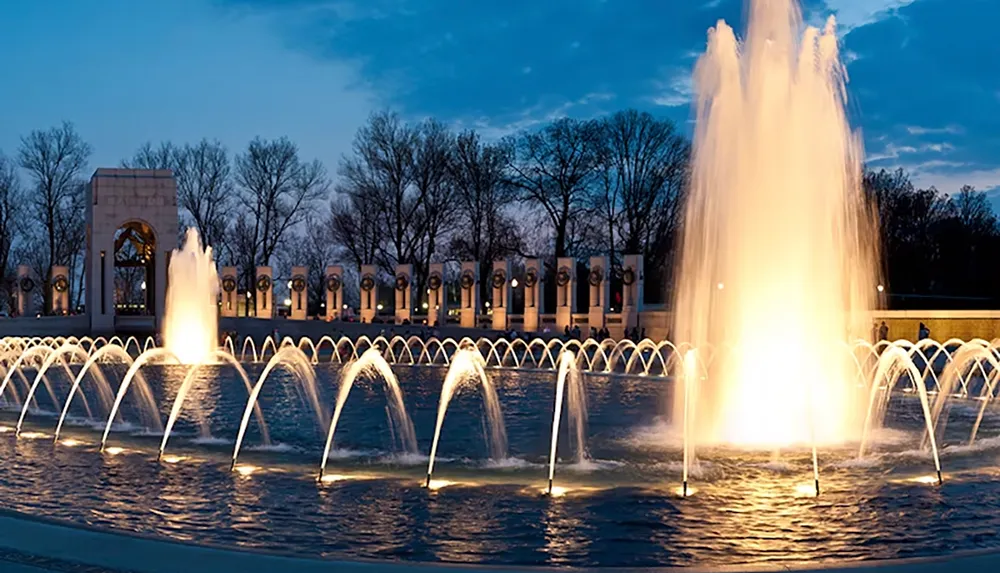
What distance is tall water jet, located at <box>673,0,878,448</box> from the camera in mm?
16344

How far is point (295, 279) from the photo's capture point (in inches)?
2285

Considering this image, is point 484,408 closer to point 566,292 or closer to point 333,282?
point 566,292

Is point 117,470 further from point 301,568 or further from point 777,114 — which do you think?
point 777,114

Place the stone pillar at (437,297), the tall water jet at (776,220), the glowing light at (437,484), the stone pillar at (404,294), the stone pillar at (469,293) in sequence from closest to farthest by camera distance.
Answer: the glowing light at (437,484), the tall water jet at (776,220), the stone pillar at (469,293), the stone pillar at (437,297), the stone pillar at (404,294)

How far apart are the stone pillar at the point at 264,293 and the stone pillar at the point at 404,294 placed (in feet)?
26.7

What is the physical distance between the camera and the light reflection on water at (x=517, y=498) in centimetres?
860

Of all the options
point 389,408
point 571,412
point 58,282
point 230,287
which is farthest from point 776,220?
point 58,282

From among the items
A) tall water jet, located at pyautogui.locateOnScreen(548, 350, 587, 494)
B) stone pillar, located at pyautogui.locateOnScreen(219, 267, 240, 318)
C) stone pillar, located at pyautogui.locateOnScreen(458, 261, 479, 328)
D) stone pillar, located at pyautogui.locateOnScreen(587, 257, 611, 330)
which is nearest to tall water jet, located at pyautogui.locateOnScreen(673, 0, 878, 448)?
tall water jet, located at pyautogui.locateOnScreen(548, 350, 587, 494)

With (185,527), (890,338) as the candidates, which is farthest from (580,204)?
(185,527)

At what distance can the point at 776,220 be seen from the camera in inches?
680

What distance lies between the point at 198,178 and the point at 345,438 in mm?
62171

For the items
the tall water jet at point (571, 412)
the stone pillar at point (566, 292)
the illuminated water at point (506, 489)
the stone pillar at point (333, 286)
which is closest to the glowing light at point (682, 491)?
the illuminated water at point (506, 489)

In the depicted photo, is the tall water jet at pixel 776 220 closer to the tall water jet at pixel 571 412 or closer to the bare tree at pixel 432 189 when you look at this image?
the tall water jet at pixel 571 412

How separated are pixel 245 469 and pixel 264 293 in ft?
153
